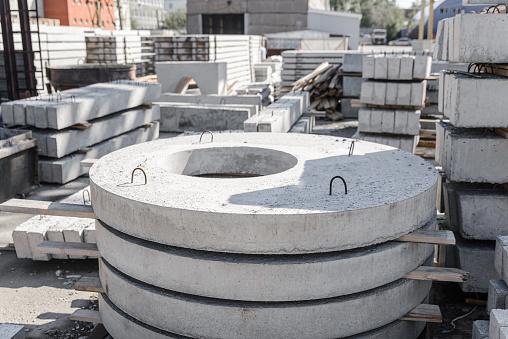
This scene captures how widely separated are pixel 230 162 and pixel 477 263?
Answer: 9.03ft

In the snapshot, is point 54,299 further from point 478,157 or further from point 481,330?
point 478,157

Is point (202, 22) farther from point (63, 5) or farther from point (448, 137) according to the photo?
point (448, 137)

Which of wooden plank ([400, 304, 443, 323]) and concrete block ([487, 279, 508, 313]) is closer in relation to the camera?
Result: concrete block ([487, 279, 508, 313])

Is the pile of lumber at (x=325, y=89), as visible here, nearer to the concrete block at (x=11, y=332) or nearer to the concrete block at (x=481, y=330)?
the concrete block at (x=481, y=330)

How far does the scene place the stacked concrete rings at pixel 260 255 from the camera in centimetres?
359

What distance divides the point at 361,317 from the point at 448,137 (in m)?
2.29

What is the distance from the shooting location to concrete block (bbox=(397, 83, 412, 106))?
923 cm

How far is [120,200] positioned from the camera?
154 inches

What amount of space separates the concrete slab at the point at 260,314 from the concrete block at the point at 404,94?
5870mm

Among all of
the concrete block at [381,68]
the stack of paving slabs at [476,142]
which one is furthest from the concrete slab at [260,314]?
the concrete block at [381,68]

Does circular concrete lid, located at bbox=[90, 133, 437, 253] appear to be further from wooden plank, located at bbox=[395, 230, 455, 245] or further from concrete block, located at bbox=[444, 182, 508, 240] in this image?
concrete block, located at bbox=[444, 182, 508, 240]

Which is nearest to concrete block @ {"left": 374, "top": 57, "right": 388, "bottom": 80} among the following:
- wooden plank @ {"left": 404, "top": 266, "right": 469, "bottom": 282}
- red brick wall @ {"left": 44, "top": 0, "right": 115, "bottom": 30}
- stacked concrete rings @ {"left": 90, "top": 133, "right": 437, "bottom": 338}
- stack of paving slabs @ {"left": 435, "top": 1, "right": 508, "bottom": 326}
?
stack of paving slabs @ {"left": 435, "top": 1, "right": 508, "bottom": 326}

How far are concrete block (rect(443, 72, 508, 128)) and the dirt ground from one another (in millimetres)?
1763

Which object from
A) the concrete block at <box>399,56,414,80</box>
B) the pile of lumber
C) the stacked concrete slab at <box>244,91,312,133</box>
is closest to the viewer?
the stacked concrete slab at <box>244,91,312,133</box>
